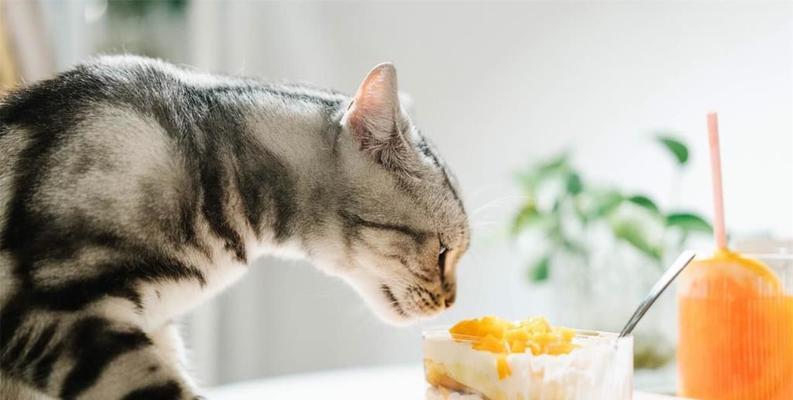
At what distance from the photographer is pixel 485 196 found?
2.04 m

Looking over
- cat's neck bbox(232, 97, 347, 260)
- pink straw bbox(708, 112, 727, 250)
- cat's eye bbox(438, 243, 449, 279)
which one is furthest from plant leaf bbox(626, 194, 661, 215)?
cat's neck bbox(232, 97, 347, 260)

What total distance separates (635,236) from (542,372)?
0.73 metres

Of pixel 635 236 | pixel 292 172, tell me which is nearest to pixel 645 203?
pixel 635 236

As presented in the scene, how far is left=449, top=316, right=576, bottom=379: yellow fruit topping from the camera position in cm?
83

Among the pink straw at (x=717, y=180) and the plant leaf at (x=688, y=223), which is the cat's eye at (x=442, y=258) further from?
the plant leaf at (x=688, y=223)

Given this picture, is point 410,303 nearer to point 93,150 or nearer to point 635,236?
point 93,150

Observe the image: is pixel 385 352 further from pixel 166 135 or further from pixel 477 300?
pixel 166 135

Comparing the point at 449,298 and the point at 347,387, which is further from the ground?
the point at 449,298

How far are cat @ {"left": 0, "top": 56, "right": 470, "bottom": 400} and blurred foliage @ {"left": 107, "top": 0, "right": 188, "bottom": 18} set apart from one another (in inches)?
46.4

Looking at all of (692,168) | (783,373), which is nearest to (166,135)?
(783,373)

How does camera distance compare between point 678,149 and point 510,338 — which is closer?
point 510,338

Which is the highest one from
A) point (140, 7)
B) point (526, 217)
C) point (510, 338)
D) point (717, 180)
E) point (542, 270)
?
point (140, 7)

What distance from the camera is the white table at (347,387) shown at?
110cm

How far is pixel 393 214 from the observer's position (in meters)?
1.01
